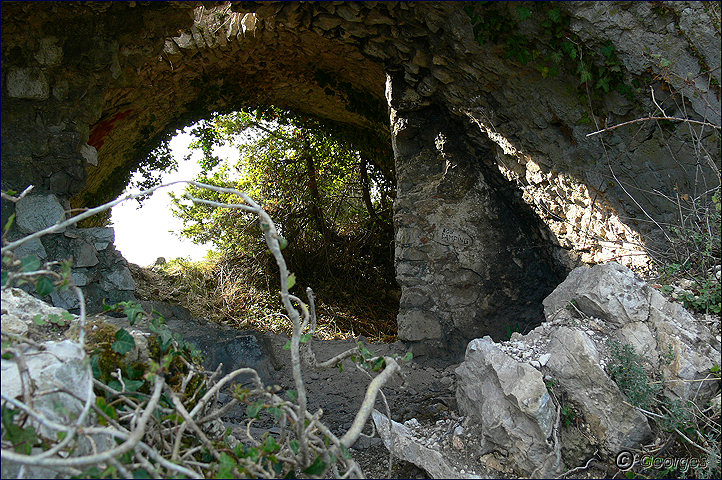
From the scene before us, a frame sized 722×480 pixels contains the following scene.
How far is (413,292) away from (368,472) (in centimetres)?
189

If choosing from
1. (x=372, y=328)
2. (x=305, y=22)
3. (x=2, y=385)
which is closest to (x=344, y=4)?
(x=305, y=22)

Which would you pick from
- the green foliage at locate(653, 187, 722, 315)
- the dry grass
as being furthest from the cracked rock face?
the dry grass

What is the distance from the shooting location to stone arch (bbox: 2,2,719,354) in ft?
9.25

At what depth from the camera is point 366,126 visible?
546 centimetres

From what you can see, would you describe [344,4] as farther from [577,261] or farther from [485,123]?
[577,261]

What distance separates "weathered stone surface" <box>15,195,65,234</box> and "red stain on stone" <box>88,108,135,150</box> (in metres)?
0.77

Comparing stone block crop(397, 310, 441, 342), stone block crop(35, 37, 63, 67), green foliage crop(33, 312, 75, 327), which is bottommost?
stone block crop(397, 310, 441, 342)

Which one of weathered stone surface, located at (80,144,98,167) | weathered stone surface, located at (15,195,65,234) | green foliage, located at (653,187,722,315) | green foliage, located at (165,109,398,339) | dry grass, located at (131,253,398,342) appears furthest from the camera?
green foliage, located at (165,109,398,339)

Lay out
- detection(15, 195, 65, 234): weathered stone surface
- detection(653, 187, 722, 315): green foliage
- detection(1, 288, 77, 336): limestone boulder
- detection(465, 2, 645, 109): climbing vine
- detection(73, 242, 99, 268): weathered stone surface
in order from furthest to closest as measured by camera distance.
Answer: detection(73, 242, 99, 268): weathered stone surface < detection(15, 195, 65, 234): weathered stone surface < detection(465, 2, 645, 109): climbing vine < detection(653, 187, 722, 315): green foliage < detection(1, 288, 77, 336): limestone boulder

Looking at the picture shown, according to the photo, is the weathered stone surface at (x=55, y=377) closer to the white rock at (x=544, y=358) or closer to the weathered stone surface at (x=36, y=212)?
the white rock at (x=544, y=358)

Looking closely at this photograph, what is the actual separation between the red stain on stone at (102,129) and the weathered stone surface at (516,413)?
3371 mm

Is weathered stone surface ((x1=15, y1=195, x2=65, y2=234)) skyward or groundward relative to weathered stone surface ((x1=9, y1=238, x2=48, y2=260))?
skyward

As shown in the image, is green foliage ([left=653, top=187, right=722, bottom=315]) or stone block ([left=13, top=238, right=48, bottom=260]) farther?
stone block ([left=13, top=238, right=48, bottom=260])

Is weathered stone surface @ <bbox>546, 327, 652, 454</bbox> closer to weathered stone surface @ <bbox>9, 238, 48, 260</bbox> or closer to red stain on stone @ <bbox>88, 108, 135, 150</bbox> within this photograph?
weathered stone surface @ <bbox>9, 238, 48, 260</bbox>
